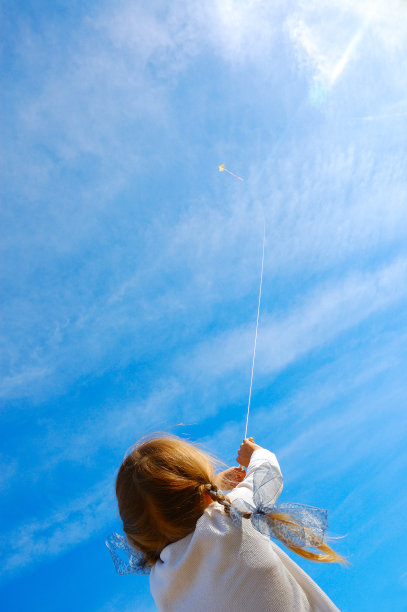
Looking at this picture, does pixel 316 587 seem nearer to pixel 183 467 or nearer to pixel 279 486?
pixel 279 486

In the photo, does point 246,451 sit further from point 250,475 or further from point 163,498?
point 163,498

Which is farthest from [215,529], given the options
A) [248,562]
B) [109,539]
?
[109,539]

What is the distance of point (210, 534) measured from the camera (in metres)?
1.39

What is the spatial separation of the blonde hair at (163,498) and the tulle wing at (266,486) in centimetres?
6

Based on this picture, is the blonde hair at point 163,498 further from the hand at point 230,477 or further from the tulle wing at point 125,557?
the hand at point 230,477

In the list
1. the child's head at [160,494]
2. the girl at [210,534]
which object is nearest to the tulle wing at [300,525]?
the girl at [210,534]

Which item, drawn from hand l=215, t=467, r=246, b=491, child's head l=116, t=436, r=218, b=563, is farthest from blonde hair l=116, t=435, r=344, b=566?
hand l=215, t=467, r=246, b=491

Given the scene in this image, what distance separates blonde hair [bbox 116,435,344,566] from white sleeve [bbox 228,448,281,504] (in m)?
0.08

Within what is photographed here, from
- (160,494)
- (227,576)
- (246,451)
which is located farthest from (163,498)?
(246,451)

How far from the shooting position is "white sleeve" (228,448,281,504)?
62.3 inches

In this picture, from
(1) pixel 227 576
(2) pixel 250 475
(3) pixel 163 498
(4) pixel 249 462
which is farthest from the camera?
(4) pixel 249 462

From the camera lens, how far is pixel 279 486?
1623 mm

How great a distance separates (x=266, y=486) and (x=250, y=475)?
0.46 feet

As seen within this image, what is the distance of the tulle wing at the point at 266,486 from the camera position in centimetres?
151
